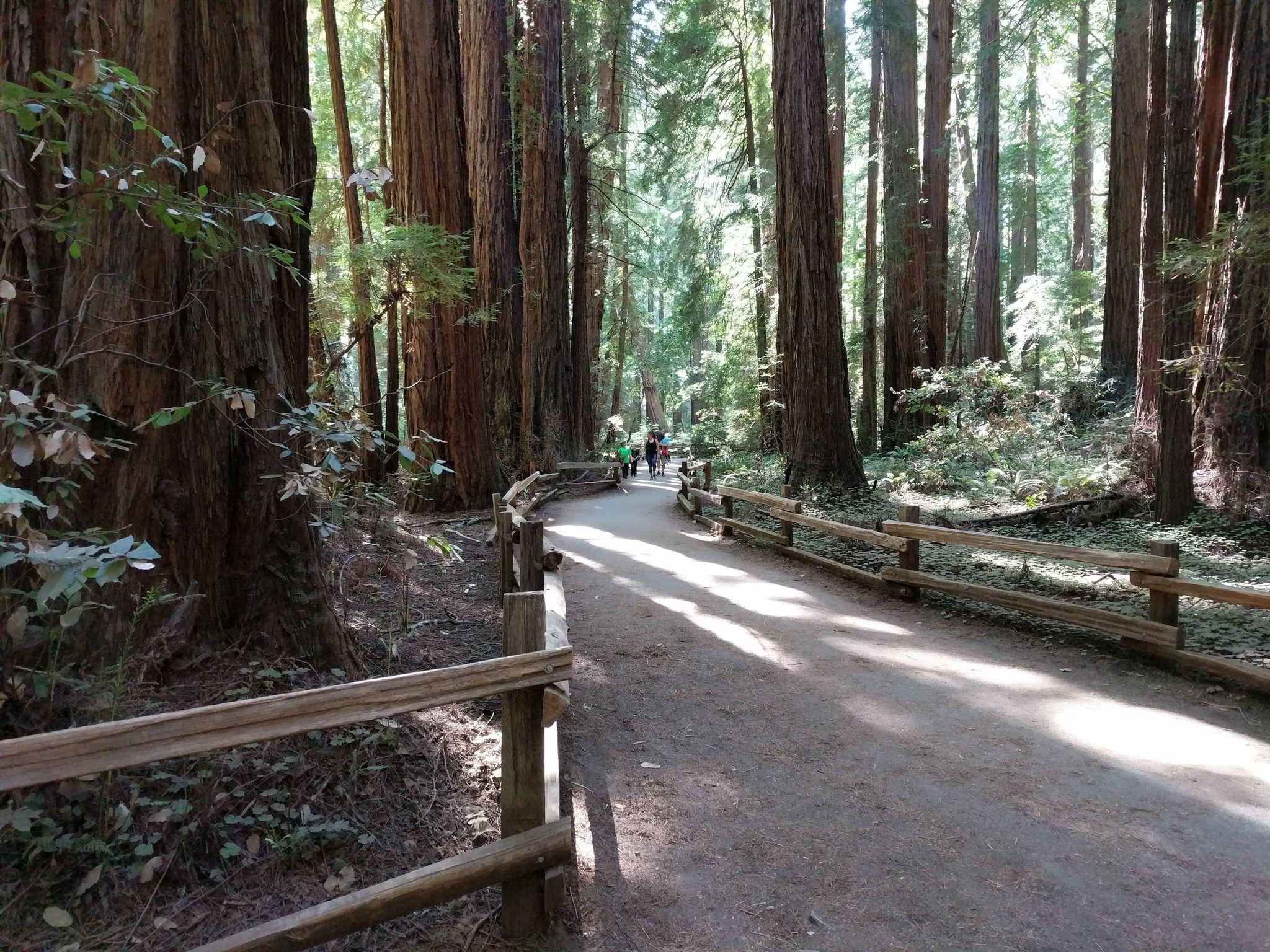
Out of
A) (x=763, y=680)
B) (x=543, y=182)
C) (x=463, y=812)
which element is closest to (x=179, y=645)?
(x=463, y=812)

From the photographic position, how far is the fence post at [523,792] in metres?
2.73

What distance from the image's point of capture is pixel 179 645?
3.27m

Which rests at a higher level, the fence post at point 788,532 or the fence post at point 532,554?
the fence post at point 532,554

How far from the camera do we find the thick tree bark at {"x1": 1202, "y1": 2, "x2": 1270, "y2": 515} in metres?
8.25

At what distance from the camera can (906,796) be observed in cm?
388

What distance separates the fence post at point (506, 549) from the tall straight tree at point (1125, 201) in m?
13.8

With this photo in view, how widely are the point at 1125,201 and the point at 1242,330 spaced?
793 centimetres

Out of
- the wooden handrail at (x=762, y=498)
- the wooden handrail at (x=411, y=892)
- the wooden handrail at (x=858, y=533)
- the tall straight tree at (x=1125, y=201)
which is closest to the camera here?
the wooden handrail at (x=411, y=892)

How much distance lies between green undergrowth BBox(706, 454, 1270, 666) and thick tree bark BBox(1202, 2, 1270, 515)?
696 mm

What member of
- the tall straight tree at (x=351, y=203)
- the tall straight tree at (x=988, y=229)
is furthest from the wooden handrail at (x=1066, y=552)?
the tall straight tree at (x=988, y=229)

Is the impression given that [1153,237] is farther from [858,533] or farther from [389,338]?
[389,338]

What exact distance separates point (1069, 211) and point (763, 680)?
44.7 meters

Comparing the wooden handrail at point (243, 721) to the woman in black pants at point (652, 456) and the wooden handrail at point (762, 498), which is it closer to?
the wooden handrail at point (762, 498)

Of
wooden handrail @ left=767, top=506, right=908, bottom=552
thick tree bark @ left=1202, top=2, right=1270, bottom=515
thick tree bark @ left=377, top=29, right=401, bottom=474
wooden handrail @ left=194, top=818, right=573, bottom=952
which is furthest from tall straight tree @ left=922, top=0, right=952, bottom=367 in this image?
wooden handrail @ left=194, top=818, right=573, bottom=952
